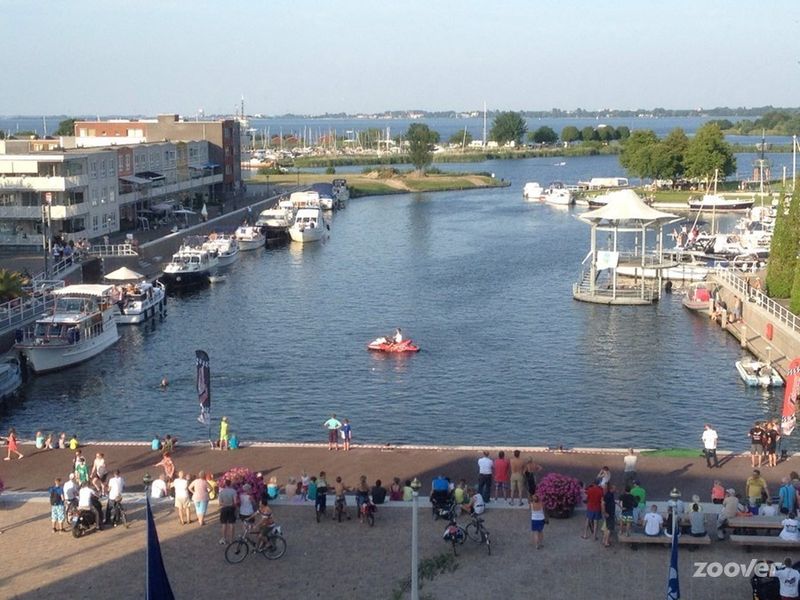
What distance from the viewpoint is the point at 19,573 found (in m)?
19.1

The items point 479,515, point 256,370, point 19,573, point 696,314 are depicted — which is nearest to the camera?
point 19,573

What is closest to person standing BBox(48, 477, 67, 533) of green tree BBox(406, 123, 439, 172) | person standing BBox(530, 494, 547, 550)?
person standing BBox(530, 494, 547, 550)

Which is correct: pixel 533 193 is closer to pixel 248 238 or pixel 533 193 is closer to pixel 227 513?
pixel 248 238

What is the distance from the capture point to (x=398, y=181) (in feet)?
449

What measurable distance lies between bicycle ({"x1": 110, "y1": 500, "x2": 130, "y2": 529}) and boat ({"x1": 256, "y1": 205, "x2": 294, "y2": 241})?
63.3 metres

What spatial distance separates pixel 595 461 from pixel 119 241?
4896 cm

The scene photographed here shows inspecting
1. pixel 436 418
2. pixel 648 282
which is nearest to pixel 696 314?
pixel 648 282

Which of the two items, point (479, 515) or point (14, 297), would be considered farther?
point (14, 297)

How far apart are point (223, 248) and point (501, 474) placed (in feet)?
166

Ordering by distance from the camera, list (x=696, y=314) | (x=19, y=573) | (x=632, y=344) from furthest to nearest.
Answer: (x=696, y=314)
(x=632, y=344)
(x=19, y=573)

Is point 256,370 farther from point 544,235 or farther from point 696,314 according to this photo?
point 544,235

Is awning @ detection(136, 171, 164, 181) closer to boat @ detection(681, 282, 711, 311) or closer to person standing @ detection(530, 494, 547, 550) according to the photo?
boat @ detection(681, 282, 711, 311)

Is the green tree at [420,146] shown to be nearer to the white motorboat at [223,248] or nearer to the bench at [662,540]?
the white motorboat at [223,248]

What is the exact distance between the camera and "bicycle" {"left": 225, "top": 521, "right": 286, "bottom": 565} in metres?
19.4
